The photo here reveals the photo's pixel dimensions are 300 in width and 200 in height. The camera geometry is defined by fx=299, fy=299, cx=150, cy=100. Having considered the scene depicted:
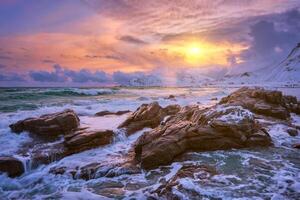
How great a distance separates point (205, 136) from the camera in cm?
1180

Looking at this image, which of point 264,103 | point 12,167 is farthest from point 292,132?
point 12,167

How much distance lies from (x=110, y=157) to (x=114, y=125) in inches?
207

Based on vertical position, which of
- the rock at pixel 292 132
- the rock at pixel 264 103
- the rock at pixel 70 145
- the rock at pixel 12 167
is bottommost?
the rock at pixel 12 167

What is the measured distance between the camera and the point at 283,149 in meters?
11.7

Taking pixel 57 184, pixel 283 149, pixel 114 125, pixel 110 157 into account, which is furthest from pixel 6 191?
pixel 283 149

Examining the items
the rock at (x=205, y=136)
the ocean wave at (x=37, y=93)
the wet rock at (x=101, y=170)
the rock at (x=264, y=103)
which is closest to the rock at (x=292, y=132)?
the rock at (x=205, y=136)

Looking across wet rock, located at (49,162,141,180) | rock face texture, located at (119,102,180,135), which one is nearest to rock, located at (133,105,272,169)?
wet rock, located at (49,162,141,180)

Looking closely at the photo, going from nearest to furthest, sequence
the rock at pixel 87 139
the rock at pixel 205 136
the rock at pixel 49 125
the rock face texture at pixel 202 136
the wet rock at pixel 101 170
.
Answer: the wet rock at pixel 101 170 < the rock face texture at pixel 202 136 < the rock at pixel 205 136 < the rock at pixel 87 139 < the rock at pixel 49 125

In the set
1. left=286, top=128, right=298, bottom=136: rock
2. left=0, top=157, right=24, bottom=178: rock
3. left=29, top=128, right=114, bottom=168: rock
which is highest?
left=286, top=128, right=298, bottom=136: rock

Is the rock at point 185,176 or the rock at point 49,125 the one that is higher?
the rock at point 49,125

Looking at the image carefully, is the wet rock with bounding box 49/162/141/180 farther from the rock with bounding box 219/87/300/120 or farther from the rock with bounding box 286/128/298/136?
the rock with bounding box 219/87/300/120

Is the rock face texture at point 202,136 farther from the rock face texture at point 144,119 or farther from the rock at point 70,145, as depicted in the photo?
the rock face texture at point 144,119

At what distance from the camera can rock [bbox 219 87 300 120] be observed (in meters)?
18.1

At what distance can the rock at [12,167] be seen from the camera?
10586mm
